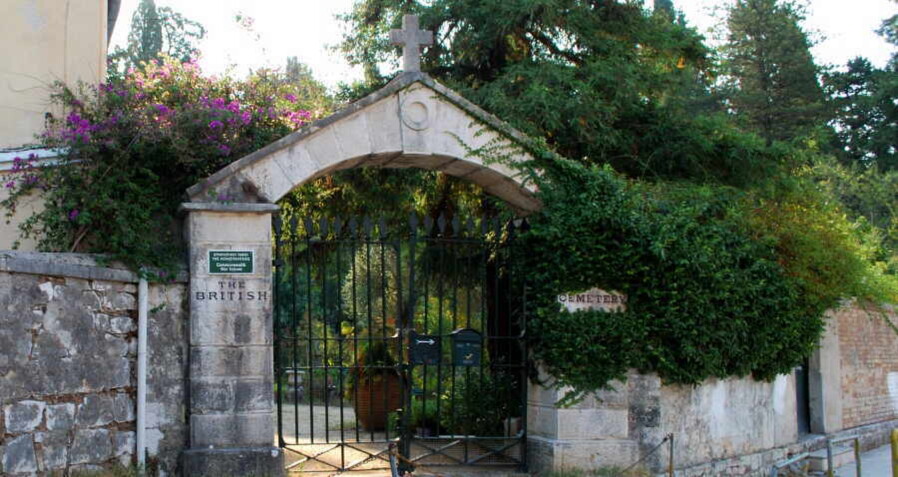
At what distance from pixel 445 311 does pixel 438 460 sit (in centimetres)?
541

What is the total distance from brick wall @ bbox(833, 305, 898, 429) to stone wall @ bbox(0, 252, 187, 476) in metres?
9.00

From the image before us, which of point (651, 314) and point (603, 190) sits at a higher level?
point (603, 190)

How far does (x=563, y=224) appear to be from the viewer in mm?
8953

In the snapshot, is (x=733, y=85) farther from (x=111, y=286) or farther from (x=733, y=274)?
(x=111, y=286)

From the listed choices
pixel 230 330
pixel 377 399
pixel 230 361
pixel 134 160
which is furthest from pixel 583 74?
pixel 230 361

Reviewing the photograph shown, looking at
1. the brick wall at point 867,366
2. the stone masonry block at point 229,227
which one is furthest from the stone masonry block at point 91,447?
the brick wall at point 867,366

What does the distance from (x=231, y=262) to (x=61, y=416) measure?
1.85m

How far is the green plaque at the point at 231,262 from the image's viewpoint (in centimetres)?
774

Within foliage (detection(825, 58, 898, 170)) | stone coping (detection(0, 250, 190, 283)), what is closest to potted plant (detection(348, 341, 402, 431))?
stone coping (detection(0, 250, 190, 283))

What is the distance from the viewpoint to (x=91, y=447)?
22.6 ft

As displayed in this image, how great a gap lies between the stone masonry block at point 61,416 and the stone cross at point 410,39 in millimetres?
4209

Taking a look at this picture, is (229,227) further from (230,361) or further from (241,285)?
(230,361)

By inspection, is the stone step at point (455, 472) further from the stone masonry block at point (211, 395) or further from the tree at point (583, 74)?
the tree at point (583, 74)

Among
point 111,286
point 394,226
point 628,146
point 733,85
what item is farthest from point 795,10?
point 111,286
